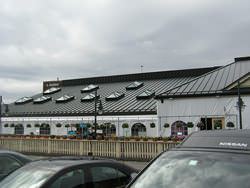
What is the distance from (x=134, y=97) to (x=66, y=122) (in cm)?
751

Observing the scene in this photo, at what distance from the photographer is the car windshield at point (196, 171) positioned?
3.13 metres

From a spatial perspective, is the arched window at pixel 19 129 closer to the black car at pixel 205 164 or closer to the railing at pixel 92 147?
the railing at pixel 92 147

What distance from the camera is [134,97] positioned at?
34.1 m

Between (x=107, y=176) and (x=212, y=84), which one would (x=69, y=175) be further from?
(x=212, y=84)

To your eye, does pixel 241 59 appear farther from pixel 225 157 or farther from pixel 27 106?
pixel 225 157

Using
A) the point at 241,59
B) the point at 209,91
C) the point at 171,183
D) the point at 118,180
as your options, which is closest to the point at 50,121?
the point at 209,91

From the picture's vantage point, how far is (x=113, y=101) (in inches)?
1361

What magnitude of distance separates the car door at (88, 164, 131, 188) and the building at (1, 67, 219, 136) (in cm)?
1910

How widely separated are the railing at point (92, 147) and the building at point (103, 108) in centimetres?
549

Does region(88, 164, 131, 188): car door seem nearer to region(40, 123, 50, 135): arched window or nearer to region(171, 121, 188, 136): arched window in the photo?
region(171, 121, 188, 136): arched window

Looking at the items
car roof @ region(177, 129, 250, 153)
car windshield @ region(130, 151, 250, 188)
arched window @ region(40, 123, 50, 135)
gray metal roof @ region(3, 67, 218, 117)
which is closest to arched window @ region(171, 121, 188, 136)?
gray metal roof @ region(3, 67, 218, 117)

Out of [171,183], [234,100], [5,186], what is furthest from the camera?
[234,100]

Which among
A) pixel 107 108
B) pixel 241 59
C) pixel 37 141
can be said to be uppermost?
pixel 241 59

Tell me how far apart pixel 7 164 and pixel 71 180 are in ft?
10.0
